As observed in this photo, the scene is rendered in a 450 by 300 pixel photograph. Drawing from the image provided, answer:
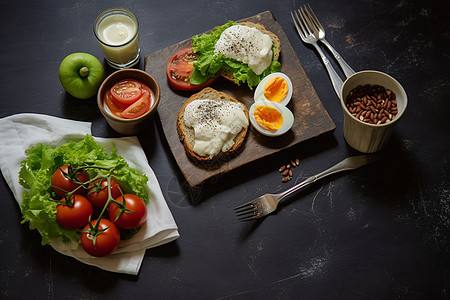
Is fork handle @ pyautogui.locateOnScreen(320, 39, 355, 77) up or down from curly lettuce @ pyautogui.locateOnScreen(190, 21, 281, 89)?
down

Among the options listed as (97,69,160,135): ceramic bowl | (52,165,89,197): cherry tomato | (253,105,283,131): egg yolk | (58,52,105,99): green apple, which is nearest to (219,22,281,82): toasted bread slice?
(253,105,283,131): egg yolk

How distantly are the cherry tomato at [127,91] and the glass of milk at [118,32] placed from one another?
283mm

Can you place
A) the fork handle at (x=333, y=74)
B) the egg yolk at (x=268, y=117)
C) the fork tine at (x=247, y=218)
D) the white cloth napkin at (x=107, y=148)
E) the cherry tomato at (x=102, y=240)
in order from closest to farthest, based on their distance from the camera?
1. the cherry tomato at (x=102, y=240)
2. the white cloth napkin at (x=107, y=148)
3. the fork tine at (x=247, y=218)
4. the egg yolk at (x=268, y=117)
5. the fork handle at (x=333, y=74)

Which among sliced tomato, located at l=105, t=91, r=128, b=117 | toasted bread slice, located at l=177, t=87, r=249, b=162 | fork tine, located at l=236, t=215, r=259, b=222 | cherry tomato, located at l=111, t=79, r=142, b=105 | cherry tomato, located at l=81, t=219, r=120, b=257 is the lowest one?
fork tine, located at l=236, t=215, r=259, b=222

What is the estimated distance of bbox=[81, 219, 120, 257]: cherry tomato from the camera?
2984mm

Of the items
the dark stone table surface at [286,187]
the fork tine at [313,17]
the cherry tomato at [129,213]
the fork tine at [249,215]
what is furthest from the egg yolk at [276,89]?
the cherry tomato at [129,213]

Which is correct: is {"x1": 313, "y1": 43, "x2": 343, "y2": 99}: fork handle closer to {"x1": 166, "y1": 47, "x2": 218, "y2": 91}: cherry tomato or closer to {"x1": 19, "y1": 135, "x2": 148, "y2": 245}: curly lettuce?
{"x1": 166, "y1": 47, "x2": 218, "y2": 91}: cherry tomato

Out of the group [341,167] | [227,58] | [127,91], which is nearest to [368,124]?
[341,167]

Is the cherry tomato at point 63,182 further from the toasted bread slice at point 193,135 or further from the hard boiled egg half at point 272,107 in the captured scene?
the hard boiled egg half at point 272,107

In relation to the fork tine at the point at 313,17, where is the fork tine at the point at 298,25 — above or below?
below

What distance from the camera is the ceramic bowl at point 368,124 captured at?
3.18 m

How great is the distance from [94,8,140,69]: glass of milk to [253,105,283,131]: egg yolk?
1140mm

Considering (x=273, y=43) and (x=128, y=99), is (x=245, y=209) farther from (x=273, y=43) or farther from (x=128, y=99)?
(x=273, y=43)

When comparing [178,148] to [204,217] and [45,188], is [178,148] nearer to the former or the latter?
[204,217]
